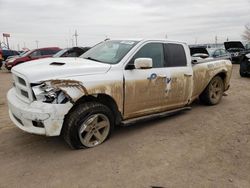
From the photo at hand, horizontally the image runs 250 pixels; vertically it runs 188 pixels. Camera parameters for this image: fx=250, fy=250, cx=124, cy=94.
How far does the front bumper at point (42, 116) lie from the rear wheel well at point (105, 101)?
28cm

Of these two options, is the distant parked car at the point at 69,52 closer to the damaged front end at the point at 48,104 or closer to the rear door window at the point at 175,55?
the rear door window at the point at 175,55

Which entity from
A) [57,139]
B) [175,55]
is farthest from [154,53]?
[57,139]

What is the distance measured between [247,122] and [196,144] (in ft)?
5.78

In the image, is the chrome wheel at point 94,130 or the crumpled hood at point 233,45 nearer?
the chrome wheel at point 94,130

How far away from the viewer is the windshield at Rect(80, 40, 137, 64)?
4.47m

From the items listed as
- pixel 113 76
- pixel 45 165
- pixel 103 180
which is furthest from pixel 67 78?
pixel 103 180

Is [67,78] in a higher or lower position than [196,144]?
higher

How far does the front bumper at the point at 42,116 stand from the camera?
347 centimetres

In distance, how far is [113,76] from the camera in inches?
161

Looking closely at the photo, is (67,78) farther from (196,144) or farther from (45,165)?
(196,144)

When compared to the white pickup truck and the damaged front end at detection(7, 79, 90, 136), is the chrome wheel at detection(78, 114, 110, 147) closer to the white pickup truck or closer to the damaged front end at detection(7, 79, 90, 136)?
the white pickup truck

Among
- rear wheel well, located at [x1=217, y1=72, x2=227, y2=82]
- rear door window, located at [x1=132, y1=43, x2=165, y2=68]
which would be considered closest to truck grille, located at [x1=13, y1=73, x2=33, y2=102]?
rear door window, located at [x1=132, y1=43, x2=165, y2=68]

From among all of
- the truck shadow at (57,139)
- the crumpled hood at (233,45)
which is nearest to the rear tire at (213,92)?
the truck shadow at (57,139)

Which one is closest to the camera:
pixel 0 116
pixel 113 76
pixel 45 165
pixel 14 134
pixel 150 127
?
pixel 45 165
